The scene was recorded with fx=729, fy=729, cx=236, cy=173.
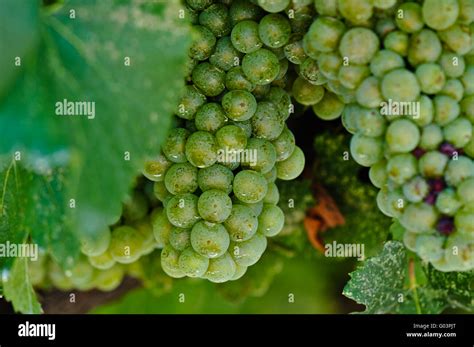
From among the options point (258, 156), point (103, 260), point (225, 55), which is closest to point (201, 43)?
point (225, 55)

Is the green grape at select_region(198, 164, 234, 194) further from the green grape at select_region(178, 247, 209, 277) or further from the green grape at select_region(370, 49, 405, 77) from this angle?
the green grape at select_region(370, 49, 405, 77)

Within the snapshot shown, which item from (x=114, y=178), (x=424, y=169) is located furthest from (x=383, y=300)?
(x=114, y=178)

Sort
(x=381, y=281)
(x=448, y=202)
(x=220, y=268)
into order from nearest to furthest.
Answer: (x=448, y=202) → (x=220, y=268) → (x=381, y=281)

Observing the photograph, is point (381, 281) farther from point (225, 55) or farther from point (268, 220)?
point (225, 55)

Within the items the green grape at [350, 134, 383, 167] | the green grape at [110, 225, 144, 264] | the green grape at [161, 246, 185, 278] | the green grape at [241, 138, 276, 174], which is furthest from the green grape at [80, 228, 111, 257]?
the green grape at [350, 134, 383, 167]

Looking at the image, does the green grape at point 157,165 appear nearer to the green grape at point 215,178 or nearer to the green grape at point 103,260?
the green grape at point 215,178
